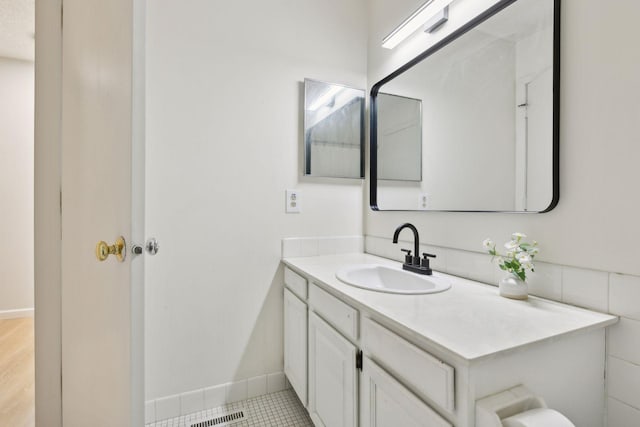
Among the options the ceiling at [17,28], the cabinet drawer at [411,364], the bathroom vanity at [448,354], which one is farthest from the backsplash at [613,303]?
the ceiling at [17,28]

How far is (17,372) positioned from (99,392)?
4.83 feet

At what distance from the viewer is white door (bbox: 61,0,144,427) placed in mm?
876

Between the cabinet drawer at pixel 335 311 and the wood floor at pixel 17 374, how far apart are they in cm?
153

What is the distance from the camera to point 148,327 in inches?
57.9

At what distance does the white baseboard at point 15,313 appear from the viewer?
288 centimetres

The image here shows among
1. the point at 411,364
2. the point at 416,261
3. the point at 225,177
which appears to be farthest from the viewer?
the point at 225,177

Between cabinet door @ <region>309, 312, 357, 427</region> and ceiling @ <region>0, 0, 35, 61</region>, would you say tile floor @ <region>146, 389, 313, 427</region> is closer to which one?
cabinet door @ <region>309, 312, 357, 427</region>

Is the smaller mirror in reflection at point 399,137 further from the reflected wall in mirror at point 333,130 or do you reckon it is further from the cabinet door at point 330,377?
the cabinet door at point 330,377

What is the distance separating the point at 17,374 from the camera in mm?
1895

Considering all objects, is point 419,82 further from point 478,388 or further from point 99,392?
point 99,392

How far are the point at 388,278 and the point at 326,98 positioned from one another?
1097 millimetres

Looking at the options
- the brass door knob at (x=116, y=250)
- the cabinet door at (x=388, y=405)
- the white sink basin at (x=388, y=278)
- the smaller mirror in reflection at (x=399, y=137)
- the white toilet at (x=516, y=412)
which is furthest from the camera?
the smaller mirror in reflection at (x=399, y=137)

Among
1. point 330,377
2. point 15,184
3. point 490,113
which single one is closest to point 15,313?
Answer: point 15,184

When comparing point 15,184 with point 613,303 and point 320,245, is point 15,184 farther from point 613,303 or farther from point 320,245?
point 613,303
